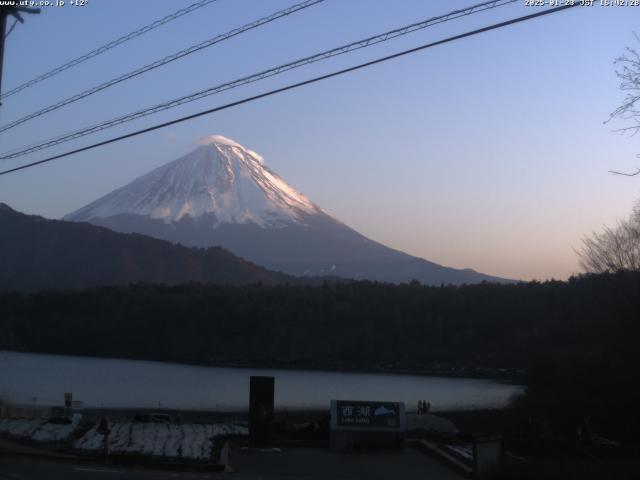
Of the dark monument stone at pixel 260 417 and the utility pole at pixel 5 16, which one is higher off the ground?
the utility pole at pixel 5 16

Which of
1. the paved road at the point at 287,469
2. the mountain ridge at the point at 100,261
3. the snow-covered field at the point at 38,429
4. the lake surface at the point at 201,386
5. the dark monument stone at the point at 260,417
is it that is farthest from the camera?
the mountain ridge at the point at 100,261

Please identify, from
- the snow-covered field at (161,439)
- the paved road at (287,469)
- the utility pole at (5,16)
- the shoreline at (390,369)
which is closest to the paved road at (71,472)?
the paved road at (287,469)

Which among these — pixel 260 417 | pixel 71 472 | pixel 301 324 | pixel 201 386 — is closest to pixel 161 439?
pixel 260 417

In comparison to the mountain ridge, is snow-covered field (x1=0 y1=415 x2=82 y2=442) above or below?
below

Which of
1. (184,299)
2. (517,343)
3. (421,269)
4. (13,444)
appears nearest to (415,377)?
(517,343)

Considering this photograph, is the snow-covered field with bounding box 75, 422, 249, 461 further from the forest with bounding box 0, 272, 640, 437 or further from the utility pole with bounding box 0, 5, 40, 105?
the forest with bounding box 0, 272, 640, 437

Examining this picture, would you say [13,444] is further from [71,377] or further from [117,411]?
[71,377]

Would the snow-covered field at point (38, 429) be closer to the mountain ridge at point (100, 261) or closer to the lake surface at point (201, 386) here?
the lake surface at point (201, 386)

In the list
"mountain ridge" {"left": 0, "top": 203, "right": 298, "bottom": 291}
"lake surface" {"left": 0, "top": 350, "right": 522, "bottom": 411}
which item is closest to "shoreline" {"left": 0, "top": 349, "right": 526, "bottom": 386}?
"lake surface" {"left": 0, "top": 350, "right": 522, "bottom": 411}
